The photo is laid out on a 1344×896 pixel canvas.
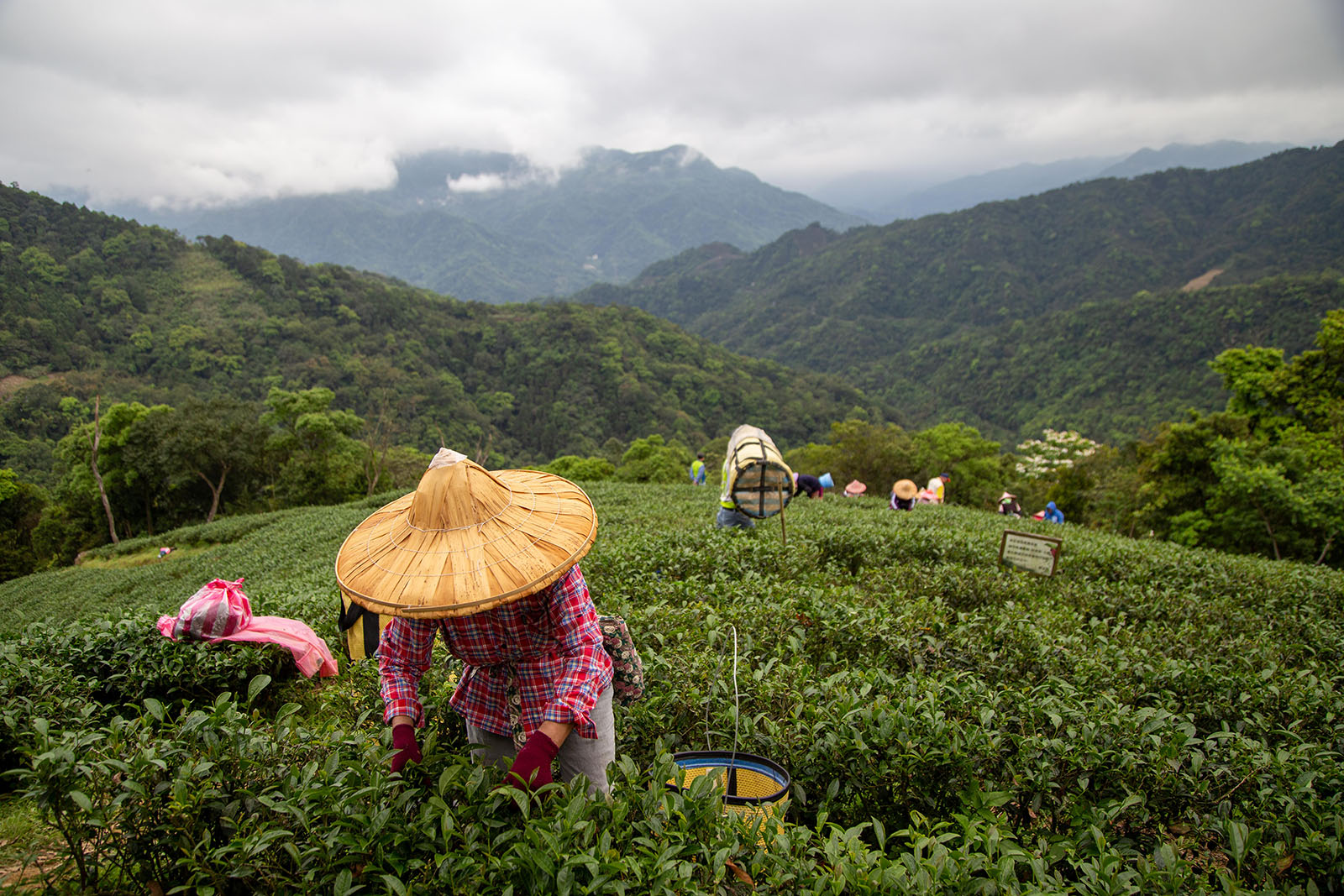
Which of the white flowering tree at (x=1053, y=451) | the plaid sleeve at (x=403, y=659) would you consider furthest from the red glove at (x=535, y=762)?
the white flowering tree at (x=1053, y=451)

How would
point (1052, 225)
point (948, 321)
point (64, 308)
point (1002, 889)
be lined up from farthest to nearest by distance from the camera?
point (1052, 225) → point (948, 321) → point (64, 308) → point (1002, 889)

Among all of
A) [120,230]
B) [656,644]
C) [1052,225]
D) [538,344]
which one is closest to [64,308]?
[120,230]

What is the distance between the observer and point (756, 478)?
6656 millimetres

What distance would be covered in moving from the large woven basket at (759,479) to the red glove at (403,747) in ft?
15.8

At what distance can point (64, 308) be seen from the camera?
56.4 m

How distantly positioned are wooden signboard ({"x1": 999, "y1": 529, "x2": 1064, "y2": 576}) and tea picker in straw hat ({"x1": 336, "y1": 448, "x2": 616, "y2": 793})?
4955mm

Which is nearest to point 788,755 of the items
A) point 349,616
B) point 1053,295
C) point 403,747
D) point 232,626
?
point 403,747

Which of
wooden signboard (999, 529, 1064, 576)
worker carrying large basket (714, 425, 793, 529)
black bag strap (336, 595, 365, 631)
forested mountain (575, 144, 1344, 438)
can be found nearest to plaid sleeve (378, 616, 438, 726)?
black bag strap (336, 595, 365, 631)

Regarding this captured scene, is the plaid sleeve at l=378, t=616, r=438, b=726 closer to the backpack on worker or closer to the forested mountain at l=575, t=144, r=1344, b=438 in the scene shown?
the backpack on worker

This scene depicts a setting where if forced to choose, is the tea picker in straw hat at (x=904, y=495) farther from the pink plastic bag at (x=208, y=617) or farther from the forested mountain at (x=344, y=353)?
the forested mountain at (x=344, y=353)

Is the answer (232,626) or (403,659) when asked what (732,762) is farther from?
(232,626)

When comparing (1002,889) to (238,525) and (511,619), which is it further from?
(238,525)

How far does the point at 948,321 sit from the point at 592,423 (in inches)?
3710

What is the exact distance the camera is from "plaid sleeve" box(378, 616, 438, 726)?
2.06 meters
